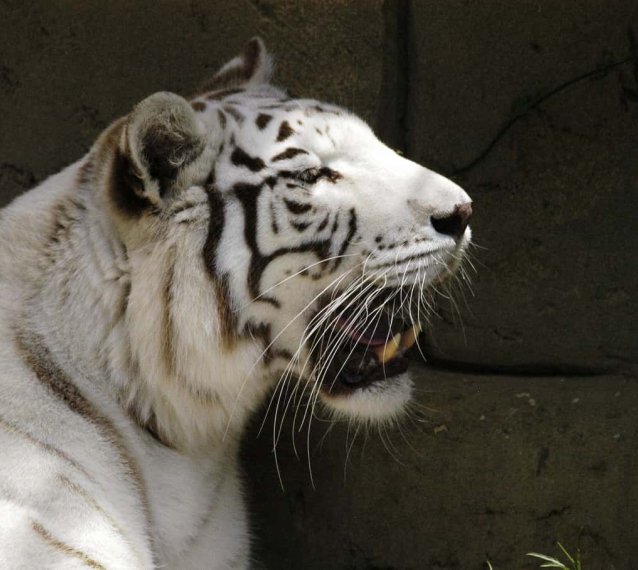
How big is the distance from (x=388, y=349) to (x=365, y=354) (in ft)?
0.15

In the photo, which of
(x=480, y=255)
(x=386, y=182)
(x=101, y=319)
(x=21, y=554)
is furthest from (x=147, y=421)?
(x=480, y=255)

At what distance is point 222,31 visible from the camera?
247cm

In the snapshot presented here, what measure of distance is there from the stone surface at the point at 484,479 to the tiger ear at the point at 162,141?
0.87 m

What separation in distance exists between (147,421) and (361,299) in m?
0.46

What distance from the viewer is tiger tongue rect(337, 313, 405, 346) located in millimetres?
1934

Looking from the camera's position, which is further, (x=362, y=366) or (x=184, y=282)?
(x=362, y=366)

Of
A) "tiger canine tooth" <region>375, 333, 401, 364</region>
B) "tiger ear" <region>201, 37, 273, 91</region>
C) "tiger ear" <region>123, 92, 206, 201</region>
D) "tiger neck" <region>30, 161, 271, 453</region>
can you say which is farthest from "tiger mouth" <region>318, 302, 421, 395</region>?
"tiger ear" <region>201, 37, 273, 91</region>

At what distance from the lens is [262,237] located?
6.11ft

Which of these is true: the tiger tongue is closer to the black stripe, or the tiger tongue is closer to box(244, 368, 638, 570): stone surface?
the black stripe

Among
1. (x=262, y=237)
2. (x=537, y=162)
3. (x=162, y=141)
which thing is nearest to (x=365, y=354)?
(x=262, y=237)

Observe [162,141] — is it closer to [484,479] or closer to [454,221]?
[454,221]

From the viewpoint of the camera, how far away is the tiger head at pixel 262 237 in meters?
1.80

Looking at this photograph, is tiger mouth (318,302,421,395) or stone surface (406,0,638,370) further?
stone surface (406,0,638,370)

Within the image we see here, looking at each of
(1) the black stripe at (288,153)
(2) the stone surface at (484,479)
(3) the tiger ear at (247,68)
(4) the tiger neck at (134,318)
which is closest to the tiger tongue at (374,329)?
(4) the tiger neck at (134,318)
